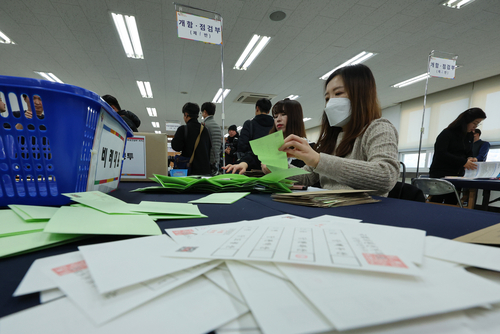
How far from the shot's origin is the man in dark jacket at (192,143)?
2123mm

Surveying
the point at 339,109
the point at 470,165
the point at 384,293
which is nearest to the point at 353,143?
the point at 339,109

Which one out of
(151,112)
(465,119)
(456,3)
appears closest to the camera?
(465,119)

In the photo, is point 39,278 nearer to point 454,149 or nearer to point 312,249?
point 312,249

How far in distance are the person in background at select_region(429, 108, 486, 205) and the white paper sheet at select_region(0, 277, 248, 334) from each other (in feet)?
9.38

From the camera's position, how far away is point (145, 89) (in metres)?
5.55

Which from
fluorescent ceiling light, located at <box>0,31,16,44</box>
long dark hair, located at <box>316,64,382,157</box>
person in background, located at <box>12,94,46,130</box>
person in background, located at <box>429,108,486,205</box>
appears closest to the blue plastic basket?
person in background, located at <box>12,94,46,130</box>

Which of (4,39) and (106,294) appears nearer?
(106,294)

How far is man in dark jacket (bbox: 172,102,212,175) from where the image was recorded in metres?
2.12

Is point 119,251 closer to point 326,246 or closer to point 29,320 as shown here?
point 29,320

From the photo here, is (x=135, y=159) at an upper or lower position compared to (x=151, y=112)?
lower

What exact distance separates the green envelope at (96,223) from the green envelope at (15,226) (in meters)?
0.02

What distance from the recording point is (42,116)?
1.57 feet

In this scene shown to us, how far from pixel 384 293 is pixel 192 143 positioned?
2.12 metres

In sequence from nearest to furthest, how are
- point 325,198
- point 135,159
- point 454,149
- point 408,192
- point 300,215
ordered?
point 300,215 < point 325,198 < point 408,192 < point 135,159 < point 454,149
